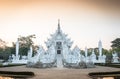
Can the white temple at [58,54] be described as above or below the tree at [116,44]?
below

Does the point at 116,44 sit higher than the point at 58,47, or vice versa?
the point at 116,44

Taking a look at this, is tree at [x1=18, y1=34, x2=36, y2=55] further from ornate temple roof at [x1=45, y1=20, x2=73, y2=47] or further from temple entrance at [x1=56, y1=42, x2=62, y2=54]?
ornate temple roof at [x1=45, y1=20, x2=73, y2=47]

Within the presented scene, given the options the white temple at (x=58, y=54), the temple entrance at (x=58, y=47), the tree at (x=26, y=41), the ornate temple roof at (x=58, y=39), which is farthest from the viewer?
the tree at (x=26, y=41)

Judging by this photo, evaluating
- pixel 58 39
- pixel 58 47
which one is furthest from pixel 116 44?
pixel 58 39

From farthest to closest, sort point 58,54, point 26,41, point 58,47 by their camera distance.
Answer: point 26,41 < point 58,47 < point 58,54

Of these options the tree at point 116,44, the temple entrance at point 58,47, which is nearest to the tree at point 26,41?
the temple entrance at point 58,47

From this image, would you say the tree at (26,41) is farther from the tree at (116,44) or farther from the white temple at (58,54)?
the tree at (116,44)

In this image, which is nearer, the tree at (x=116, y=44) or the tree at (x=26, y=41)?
the tree at (x=26, y=41)

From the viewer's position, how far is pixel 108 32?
42.6 feet

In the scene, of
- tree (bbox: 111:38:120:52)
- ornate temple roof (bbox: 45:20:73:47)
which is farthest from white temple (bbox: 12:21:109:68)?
tree (bbox: 111:38:120:52)

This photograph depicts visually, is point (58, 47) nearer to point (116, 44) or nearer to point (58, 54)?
point (58, 54)

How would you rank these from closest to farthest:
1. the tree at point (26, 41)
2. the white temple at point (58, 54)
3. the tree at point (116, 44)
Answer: the white temple at point (58, 54) < the tree at point (26, 41) < the tree at point (116, 44)

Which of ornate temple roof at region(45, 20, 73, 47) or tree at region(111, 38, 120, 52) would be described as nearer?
ornate temple roof at region(45, 20, 73, 47)

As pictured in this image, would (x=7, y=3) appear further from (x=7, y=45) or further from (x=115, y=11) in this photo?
(x=7, y=45)
